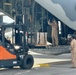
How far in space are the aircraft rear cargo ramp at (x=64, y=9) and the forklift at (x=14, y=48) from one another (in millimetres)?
6829

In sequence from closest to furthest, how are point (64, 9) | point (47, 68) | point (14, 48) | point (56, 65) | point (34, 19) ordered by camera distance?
point (14, 48), point (47, 68), point (56, 65), point (64, 9), point (34, 19)

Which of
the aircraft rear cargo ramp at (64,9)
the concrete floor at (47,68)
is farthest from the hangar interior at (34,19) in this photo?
the concrete floor at (47,68)

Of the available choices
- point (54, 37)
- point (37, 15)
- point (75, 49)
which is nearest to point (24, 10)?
point (37, 15)

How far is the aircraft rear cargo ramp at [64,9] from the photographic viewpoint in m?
27.6

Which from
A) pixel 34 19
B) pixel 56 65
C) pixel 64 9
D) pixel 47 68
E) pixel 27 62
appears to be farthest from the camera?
pixel 34 19

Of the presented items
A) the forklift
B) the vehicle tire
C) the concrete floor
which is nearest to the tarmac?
the concrete floor

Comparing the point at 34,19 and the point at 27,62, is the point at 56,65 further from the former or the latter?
the point at 34,19

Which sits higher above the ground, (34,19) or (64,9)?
(64,9)

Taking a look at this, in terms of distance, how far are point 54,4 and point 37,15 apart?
141 inches

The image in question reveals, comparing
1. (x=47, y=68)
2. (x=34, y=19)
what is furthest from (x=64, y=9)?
(x=47, y=68)

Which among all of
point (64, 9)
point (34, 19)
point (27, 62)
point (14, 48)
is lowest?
point (27, 62)

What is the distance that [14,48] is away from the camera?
69.0 ft

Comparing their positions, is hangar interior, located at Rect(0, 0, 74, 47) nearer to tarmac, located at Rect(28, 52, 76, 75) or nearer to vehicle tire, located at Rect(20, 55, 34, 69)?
tarmac, located at Rect(28, 52, 76, 75)

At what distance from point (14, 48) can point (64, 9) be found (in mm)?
7672
